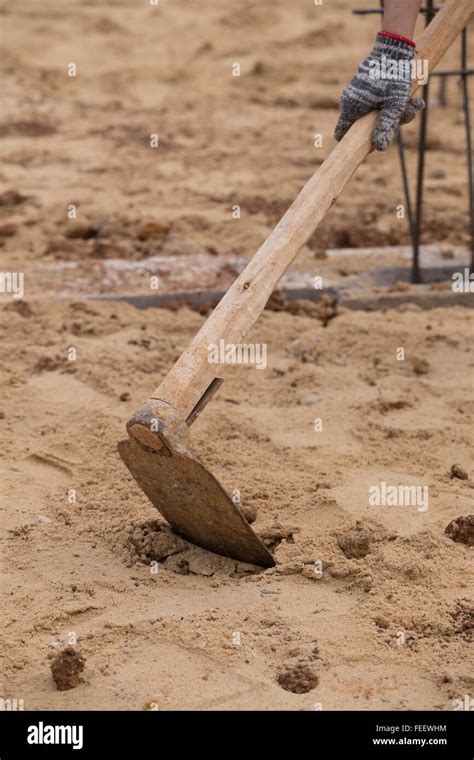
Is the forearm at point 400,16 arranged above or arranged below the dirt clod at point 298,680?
above

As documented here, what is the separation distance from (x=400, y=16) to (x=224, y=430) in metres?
1.47

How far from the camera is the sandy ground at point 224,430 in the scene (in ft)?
8.68

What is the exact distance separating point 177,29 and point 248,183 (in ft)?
12.5

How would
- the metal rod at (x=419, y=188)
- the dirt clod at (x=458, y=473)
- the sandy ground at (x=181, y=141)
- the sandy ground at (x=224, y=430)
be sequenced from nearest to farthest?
1. the sandy ground at (x=224, y=430)
2. the dirt clod at (x=458, y=473)
3. the metal rod at (x=419, y=188)
4. the sandy ground at (x=181, y=141)

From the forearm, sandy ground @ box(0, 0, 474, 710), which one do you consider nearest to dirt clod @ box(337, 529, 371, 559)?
sandy ground @ box(0, 0, 474, 710)

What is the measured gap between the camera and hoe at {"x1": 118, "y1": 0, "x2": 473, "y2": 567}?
9.29 ft

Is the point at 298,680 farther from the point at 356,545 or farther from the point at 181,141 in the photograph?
the point at 181,141

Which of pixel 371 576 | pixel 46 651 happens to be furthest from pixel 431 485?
pixel 46 651

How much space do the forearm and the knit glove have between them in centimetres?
3

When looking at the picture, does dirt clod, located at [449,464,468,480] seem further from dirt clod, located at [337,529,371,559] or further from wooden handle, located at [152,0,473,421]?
wooden handle, located at [152,0,473,421]

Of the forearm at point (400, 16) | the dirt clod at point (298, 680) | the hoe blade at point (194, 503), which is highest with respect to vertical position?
the forearm at point (400, 16)

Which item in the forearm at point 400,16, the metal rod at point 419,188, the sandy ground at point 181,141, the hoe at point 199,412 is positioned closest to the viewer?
the hoe at point 199,412

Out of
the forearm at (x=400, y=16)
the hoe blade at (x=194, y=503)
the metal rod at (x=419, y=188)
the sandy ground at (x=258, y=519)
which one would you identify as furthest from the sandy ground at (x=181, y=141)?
the hoe blade at (x=194, y=503)

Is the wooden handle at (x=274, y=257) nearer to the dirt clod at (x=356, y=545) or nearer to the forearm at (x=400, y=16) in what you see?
the forearm at (x=400, y=16)
